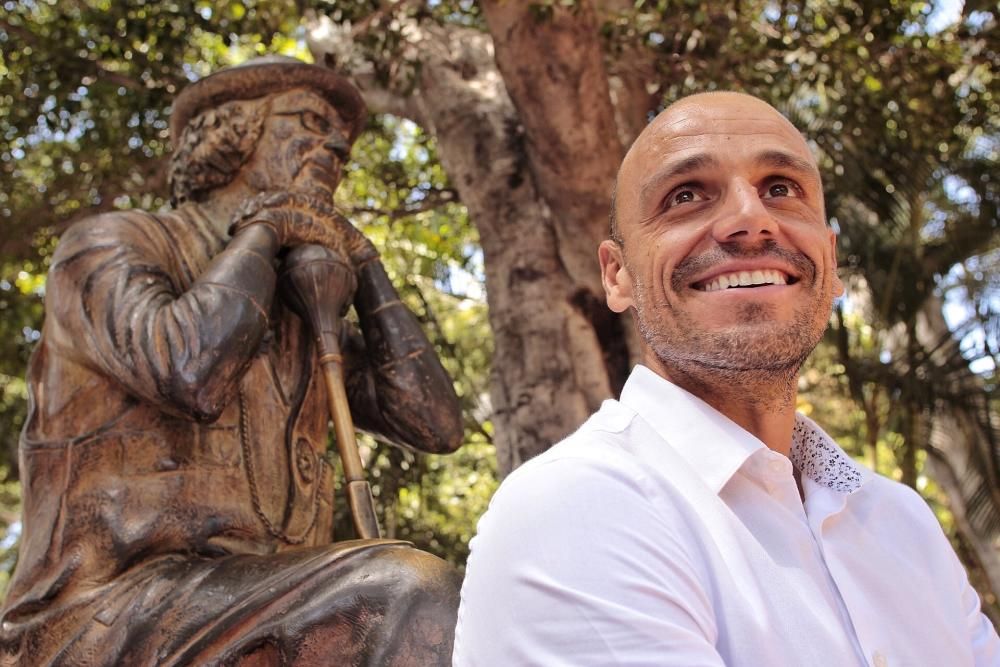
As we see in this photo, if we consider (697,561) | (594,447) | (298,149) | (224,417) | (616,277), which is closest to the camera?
(697,561)

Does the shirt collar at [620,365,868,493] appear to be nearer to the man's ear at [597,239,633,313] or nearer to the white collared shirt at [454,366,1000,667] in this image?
the white collared shirt at [454,366,1000,667]

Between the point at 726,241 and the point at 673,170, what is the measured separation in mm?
161

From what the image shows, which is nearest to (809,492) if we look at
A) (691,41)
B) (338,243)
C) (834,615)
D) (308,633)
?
(834,615)

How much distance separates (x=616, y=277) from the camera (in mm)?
2264

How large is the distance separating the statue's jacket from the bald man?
4.82 feet

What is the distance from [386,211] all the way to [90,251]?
449 cm

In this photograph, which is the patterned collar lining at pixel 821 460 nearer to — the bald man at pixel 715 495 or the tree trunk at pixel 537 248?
the bald man at pixel 715 495

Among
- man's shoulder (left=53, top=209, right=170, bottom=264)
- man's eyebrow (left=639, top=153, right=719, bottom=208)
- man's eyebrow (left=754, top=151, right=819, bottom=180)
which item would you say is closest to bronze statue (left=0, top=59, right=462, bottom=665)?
man's shoulder (left=53, top=209, right=170, bottom=264)

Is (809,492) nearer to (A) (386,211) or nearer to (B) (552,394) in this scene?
(B) (552,394)

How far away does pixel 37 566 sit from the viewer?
131 inches

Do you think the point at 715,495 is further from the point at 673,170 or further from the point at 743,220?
the point at 673,170

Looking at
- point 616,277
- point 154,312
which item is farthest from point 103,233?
point 616,277

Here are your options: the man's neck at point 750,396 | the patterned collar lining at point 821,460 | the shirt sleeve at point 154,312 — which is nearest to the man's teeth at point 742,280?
the man's neck at point 750,396

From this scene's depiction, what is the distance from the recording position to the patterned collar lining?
2047 mm
